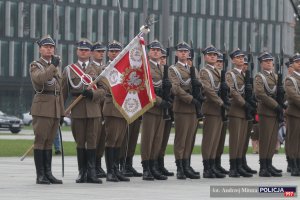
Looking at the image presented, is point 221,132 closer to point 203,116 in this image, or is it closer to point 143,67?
point 203,116

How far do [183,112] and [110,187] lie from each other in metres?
2.69

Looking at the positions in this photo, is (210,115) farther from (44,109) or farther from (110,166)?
(44,109)

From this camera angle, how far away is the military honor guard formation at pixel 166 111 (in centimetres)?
1673

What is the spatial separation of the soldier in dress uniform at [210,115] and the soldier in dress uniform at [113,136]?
162cm

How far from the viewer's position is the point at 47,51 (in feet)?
54.7

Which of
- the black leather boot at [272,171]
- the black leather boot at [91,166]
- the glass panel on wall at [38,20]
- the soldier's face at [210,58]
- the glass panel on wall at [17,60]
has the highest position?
the glass panel on wall at [38,20]

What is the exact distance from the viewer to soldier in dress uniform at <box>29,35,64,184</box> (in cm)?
1661

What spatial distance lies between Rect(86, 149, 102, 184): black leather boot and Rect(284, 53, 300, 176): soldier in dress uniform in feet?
13.1

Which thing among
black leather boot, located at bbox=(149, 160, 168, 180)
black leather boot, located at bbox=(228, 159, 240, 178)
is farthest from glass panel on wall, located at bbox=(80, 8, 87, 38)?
black leather boot, located at bbox=(149, 160, 168, 180)

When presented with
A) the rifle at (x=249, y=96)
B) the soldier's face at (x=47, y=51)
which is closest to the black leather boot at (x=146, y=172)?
the rifle at (x=249, y=96)

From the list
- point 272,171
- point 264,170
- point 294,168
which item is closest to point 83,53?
point 264,170

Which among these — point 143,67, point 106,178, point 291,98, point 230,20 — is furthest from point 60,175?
point 230,20

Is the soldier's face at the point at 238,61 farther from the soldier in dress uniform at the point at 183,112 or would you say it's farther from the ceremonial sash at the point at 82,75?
the ceremonial sash at the point at 82,75

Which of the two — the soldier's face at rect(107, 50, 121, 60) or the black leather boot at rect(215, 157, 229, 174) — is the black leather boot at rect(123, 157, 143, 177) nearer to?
the black leather boot at rect(215, 157, 229, 174)
